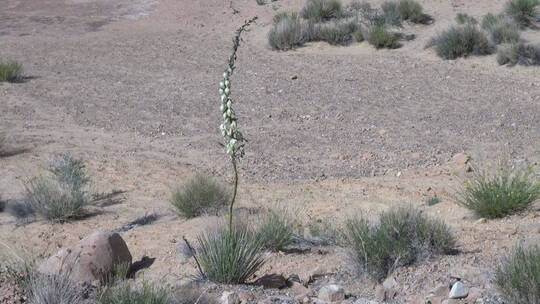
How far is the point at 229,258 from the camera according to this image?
280 inches

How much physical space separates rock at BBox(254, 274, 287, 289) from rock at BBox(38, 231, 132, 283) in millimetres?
1723

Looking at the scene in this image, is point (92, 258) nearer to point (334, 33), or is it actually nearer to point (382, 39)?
point (382, 39)

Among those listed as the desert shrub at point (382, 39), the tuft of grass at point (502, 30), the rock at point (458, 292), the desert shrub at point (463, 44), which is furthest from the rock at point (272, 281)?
the desert shrub at point (382, 39)

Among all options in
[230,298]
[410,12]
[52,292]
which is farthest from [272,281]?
[410,12]

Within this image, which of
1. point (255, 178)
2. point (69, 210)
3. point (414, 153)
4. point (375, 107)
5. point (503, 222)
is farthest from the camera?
point (375, 107)

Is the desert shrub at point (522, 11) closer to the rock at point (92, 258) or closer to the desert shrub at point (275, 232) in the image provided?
the desert shrub at point (275, 232)

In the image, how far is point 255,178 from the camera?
12344 millimetres

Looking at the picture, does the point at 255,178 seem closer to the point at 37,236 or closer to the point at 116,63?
the point at 37,236

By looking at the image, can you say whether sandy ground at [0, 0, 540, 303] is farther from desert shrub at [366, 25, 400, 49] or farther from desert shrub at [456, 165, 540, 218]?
desert shrub at [366, 25, 400, 49]

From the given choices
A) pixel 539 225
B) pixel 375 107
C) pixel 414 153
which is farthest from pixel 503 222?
pixel 375 107

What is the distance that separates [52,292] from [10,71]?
13249 mm

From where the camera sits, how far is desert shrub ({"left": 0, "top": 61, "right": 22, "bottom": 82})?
18250mm

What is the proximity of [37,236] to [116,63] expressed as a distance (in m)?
11.3

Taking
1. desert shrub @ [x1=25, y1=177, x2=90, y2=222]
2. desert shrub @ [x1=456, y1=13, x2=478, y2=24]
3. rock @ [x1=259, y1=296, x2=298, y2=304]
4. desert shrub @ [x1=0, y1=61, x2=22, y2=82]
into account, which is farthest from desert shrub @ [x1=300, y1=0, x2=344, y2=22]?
rock @ [x1=259, y1=296, x2=298, y2=304]
